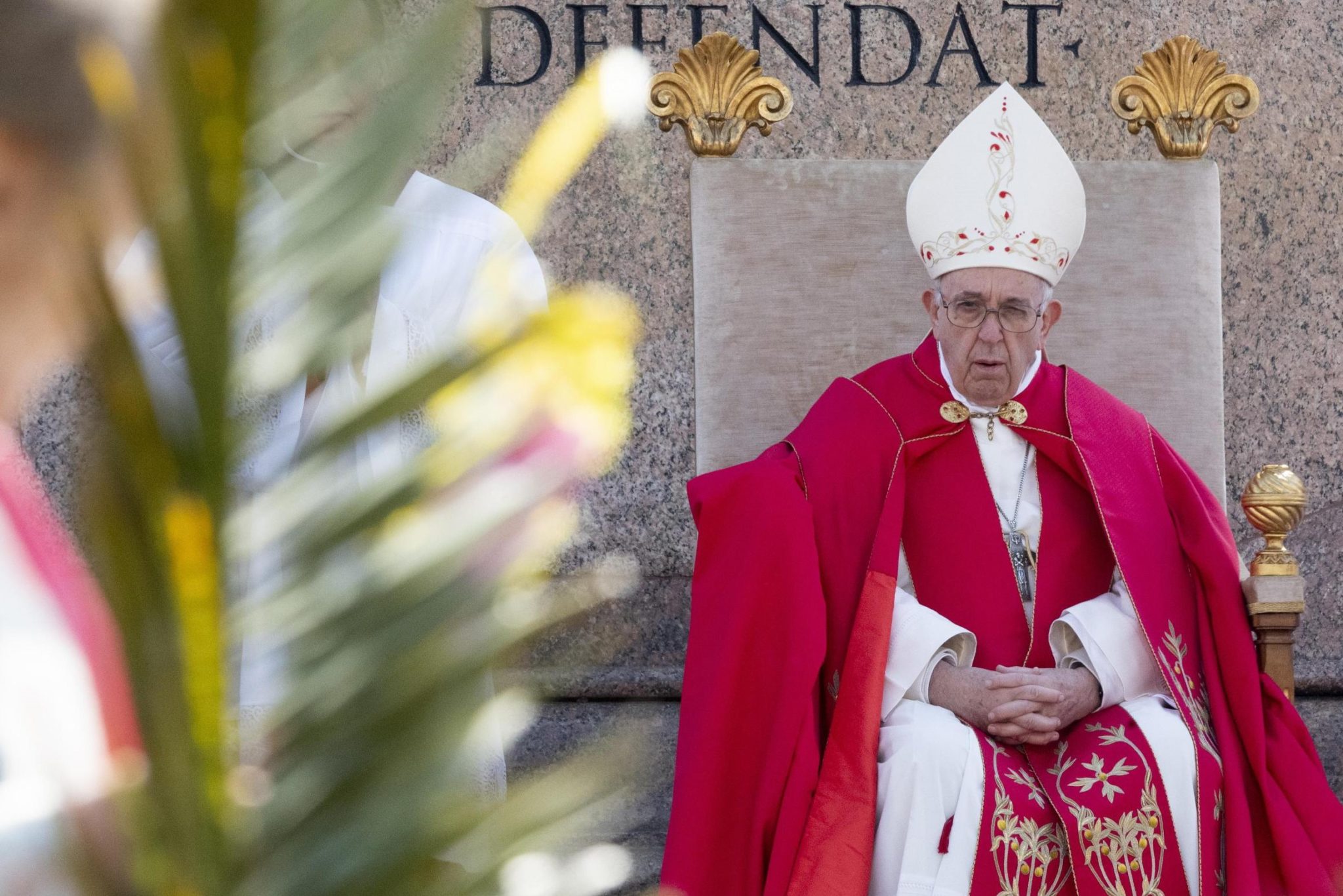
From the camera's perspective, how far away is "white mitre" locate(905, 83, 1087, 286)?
152 inches

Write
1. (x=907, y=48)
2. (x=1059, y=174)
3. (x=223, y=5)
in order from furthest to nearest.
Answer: (x=907, y=48), (x=1059, y=174), (x=223, y=5)

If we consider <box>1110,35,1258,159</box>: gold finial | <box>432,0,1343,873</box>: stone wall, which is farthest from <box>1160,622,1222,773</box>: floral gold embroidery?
<box>1110,35,1258,159</box>: gold finial

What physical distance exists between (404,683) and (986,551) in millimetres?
3518

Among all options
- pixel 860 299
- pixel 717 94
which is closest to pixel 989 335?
pixel 860 299

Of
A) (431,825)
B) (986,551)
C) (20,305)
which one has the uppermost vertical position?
(20,305)

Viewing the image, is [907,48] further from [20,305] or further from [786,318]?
[20,305]

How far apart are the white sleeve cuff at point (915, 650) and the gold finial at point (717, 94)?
1.37 meters

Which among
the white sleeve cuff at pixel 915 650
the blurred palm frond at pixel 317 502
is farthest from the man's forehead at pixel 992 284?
the blurred palm frond at pixel 317 502

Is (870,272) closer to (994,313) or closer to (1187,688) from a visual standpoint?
(994,313)

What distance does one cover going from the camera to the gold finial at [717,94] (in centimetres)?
403

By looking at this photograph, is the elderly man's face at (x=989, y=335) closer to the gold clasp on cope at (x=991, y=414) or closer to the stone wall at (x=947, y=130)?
the gold clasp on cope at (x=991, y=414)

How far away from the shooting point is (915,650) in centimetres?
341

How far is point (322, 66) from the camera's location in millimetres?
316

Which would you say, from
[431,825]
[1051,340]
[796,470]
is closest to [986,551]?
[796,470]
